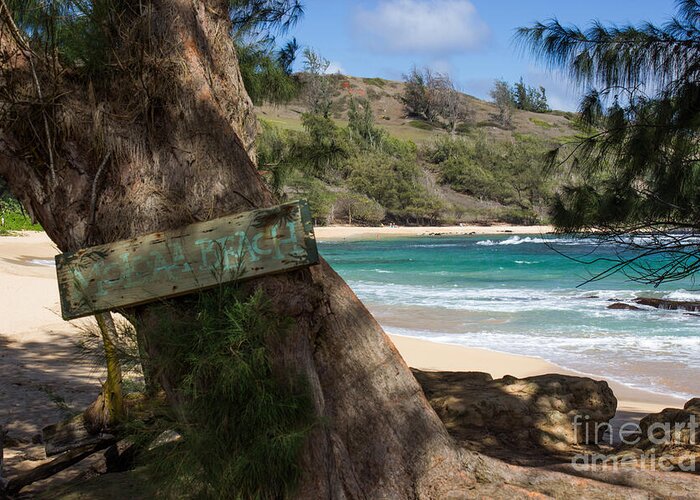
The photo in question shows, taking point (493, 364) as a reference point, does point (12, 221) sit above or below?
above

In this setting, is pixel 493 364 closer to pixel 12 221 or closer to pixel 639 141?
pixel 639 141

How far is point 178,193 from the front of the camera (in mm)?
2178

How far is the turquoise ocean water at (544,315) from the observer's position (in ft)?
28.5

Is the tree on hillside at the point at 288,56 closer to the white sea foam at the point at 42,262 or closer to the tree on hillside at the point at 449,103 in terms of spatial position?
the white sea foam at the point at 42,262

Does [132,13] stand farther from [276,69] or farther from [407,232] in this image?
[407,232]

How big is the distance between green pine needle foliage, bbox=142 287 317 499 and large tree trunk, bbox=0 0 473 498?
169 millimetres

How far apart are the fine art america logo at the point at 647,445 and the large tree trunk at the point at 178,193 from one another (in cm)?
72

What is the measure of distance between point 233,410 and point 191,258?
0.50 m

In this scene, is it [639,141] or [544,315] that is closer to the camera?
[639,141]

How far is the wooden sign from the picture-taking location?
203cm

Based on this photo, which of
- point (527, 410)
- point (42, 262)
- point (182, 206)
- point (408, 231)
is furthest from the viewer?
point (408, 231)

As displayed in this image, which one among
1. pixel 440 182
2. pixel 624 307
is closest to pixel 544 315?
pixel 624 307

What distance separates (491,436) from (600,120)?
2.20m

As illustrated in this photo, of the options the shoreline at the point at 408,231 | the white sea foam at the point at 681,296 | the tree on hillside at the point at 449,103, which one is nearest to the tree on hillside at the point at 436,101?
the tree on hillside at the point at 449,103
